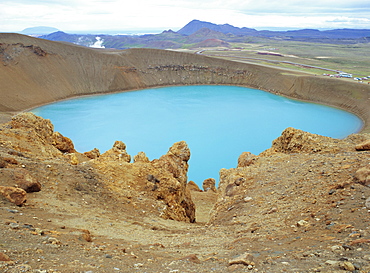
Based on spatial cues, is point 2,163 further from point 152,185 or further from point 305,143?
point 305,143

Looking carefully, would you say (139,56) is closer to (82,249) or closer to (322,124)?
(322,124)

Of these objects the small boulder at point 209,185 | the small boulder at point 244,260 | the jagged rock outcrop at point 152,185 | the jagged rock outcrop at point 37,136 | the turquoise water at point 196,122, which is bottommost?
the small boulder at point 209,185

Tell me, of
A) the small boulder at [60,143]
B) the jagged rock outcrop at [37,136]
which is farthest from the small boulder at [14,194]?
the small boulder at [60,143]

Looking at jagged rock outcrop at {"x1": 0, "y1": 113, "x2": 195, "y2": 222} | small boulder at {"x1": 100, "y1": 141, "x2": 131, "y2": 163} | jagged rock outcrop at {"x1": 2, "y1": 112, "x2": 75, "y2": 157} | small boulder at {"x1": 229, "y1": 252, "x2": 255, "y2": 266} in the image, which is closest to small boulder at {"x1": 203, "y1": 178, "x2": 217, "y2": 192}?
jagged rock outcrop at {"x1": 0, "y1": 113, "x2": 195, "y2": 222}

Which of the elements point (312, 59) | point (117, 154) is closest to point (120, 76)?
point (117, 154)

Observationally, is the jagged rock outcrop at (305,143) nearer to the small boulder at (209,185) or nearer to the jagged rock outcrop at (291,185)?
the jagged rock outcrop at (291,185)
